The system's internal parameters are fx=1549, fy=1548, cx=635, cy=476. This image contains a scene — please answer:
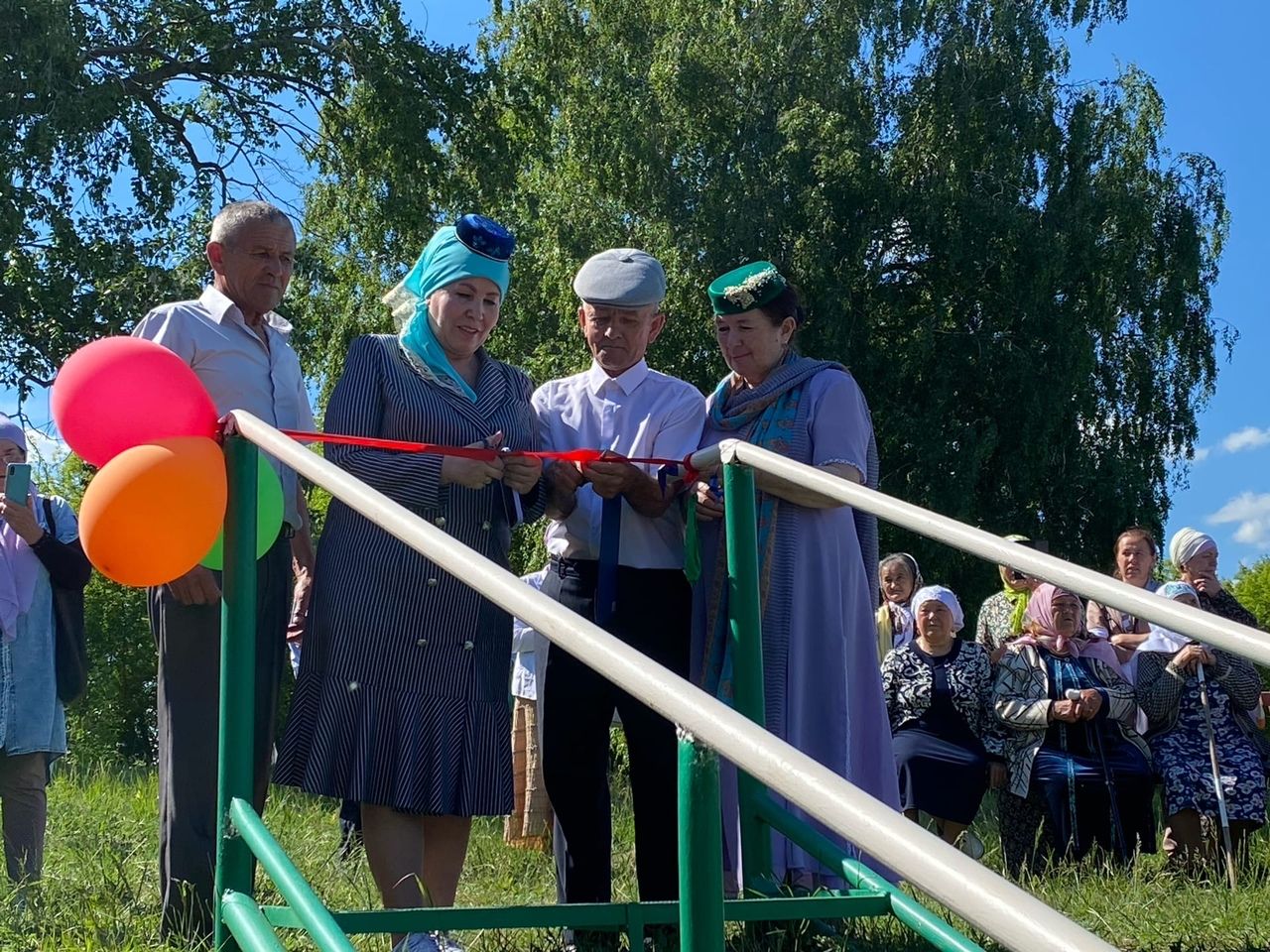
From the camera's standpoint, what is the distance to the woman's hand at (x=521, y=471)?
3641 mm

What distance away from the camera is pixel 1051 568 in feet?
Answer: 7.22

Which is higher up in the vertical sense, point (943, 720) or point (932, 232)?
point (932, 232)

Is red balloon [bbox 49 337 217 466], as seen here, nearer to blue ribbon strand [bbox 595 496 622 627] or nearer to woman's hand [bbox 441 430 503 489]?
woman's hand [bbox 441 430 503 489]

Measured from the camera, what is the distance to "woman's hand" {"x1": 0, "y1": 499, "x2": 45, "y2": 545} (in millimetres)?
4852

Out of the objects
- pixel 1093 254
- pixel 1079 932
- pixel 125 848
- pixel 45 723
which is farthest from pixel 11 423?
pixel 1093 254

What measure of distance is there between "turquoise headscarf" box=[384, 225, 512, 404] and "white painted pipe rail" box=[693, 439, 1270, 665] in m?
0.90

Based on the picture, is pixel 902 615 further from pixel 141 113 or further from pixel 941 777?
pixel 141 113

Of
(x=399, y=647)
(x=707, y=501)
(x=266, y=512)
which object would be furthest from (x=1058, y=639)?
(x=266, y=512)

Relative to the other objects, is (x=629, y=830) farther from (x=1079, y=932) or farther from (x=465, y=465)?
(x=1079, y=932)

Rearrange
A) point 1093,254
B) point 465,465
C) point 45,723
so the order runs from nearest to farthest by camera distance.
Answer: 1. point 465,465
2. point 45,723
3. point 1093,254

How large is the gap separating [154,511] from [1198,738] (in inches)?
209

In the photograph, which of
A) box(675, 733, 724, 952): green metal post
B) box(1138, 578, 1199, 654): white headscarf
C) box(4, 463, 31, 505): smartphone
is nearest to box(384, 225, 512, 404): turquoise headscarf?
box(4, 463, 31, 505): smartphone

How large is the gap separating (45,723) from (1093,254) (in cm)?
1914

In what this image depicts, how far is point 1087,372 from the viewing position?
2183cm
